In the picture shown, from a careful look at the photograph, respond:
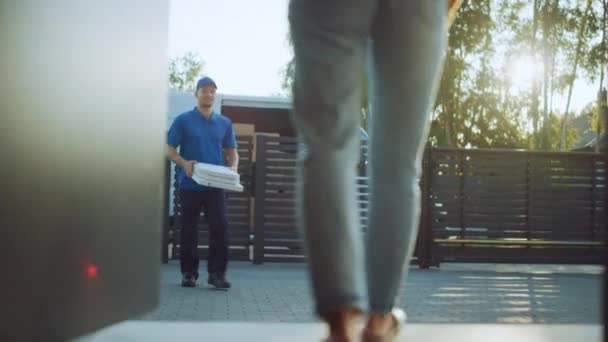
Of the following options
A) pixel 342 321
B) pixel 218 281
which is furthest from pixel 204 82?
pixel 342 321

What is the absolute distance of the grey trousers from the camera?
1.77 metres

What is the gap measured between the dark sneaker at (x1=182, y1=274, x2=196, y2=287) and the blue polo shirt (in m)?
0.83

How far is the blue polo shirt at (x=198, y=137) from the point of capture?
7188 mm

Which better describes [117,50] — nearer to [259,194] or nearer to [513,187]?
[259,194]

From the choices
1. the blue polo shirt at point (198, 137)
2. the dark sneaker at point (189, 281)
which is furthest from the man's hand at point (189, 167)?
the dark sneaker at point (189, 281)

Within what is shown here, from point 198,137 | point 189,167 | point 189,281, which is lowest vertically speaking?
point 189,281

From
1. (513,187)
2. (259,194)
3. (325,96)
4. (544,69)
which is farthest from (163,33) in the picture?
(544,69)

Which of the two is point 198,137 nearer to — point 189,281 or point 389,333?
point 189,281

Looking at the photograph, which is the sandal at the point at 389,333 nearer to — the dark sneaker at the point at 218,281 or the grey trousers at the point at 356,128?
the grey trousers at the point at 356,128

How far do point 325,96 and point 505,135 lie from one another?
3106cm

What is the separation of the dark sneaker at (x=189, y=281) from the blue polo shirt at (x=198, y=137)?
83 cm

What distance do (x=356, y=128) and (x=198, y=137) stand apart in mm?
5435

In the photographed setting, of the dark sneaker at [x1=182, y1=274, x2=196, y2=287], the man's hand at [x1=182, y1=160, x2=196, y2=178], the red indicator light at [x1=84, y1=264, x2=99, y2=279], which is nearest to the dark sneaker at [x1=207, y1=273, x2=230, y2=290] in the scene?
the dark sneaker at [x1=182, y1=274, x2=196, y2=287]

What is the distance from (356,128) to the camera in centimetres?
185
